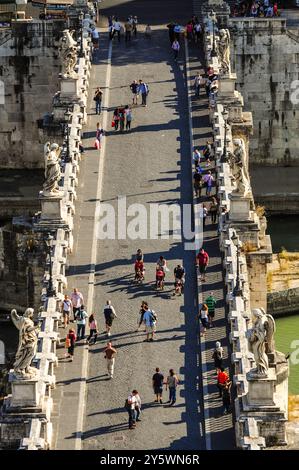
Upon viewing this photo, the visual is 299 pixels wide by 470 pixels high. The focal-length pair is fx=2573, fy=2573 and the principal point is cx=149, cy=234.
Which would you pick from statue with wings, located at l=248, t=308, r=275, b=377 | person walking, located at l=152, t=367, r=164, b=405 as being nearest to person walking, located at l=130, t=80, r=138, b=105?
person walking, located at l=152, t=367, r=164, b=405

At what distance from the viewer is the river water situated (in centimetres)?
14610

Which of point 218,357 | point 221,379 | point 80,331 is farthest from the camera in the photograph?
point 80,331

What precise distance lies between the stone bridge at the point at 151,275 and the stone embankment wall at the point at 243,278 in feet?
0.28

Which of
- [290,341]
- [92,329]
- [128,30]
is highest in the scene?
[128,30]

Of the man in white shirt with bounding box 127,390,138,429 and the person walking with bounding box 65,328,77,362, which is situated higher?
the person walking with bounding box 65,328,77,362

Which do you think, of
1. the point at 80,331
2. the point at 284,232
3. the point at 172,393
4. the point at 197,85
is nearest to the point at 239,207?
the point at 80,331

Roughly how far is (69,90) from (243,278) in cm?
3088

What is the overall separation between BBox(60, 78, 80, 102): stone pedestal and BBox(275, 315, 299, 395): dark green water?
18567mm

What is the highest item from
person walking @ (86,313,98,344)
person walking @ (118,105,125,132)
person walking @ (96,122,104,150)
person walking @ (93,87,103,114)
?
person walking @ (93,87,103,114)

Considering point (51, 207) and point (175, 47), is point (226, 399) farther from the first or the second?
point (175, 47)

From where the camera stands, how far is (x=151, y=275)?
134 m

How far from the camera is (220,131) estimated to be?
150500 millimetres

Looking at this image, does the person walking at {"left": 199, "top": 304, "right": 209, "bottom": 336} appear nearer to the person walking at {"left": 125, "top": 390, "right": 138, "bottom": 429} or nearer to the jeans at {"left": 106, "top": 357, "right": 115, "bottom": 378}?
the jeans at {"left": 106, "top": 357, "right": 115, "bottom": 378}

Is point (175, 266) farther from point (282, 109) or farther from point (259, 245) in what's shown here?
point (282, 109)
